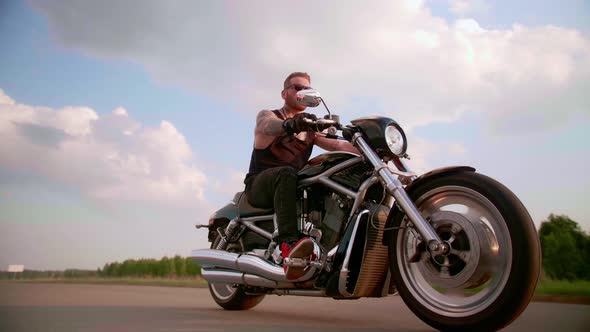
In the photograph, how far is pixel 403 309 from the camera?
4.94 meters

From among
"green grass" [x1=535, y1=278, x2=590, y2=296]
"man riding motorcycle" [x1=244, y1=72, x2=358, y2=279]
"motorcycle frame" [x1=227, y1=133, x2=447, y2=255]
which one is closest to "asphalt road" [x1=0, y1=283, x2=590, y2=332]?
"man riding motorcycle" [x1=244, y1=72, x2=358, y2=279]

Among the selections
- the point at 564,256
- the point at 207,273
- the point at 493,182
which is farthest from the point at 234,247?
the point at 564,256

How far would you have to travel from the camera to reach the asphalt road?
3701 millimetres

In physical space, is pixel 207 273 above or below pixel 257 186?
below

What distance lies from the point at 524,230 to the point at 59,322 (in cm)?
315

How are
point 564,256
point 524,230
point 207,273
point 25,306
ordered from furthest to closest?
1. point 564,256
2. point 25,306
3. point 207,273
4. point 524,230

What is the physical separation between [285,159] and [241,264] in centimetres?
96

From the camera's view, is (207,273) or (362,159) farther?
(207,273)

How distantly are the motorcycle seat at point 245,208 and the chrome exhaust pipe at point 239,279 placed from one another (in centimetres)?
56

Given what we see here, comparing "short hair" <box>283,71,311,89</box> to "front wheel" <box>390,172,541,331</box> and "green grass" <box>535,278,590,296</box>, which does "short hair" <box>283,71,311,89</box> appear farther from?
"green grass" <box>535,278,590,296</box>

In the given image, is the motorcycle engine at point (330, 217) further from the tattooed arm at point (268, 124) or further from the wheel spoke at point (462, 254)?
the wheel spoke at point (462, 254)

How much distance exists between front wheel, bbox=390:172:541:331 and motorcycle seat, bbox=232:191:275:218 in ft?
5.24

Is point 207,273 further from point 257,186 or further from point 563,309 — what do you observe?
point 563,309

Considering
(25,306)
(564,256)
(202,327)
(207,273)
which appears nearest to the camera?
(202,327)
